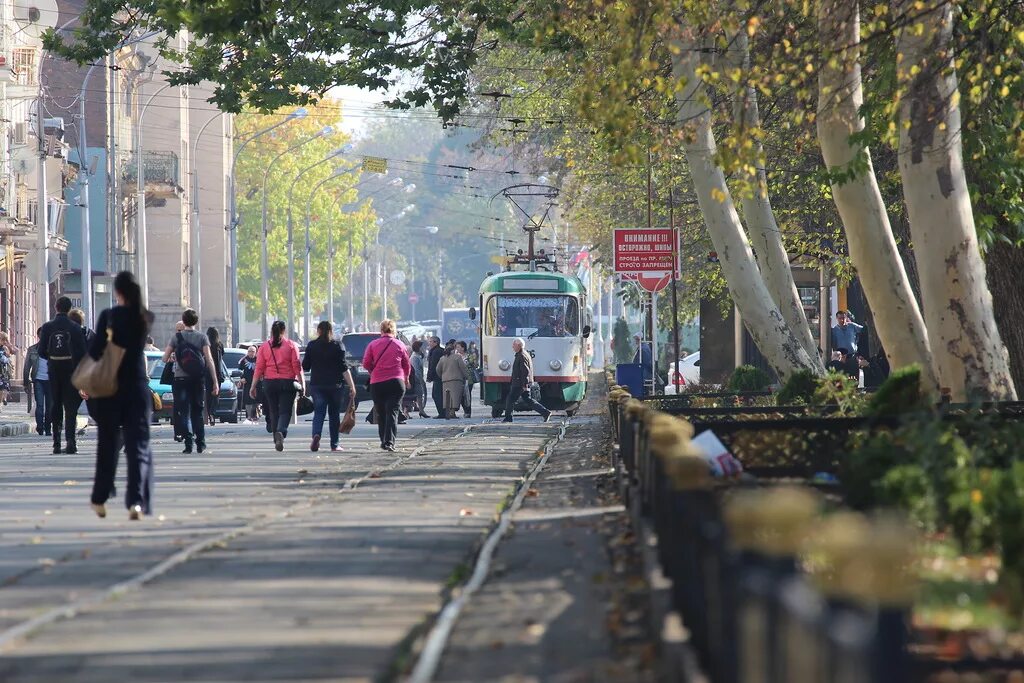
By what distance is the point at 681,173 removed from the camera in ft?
124

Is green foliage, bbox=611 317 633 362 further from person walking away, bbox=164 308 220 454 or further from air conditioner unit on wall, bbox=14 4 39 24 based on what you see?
person walking away, bbox=164 308 220 454

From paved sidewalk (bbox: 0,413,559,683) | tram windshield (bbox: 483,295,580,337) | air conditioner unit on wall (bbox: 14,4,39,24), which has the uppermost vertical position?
air conditioner unit on wall (bbox: 14,4,39,24)

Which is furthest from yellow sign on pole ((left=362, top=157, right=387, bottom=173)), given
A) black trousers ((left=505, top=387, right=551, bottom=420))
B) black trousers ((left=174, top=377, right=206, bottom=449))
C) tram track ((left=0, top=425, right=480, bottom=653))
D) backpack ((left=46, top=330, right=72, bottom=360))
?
tram track ((left=0, top=425, right=480, bottom=653))

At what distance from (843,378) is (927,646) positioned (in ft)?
38.3

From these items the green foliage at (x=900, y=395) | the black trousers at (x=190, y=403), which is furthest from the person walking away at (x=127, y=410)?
the black trousers at (x=190, y=403)

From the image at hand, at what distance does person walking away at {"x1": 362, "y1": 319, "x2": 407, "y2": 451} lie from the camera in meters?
Answer: 23.1

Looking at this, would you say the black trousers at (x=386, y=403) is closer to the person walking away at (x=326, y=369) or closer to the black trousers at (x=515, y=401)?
the person walking away at (x=326, y=369)

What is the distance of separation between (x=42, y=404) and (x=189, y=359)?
24.2 ft

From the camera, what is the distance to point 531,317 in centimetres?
4178

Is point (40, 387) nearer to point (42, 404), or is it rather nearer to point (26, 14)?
point (42, 404)

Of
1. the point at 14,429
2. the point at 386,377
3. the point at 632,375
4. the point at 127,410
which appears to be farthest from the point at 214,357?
the point at 127,410

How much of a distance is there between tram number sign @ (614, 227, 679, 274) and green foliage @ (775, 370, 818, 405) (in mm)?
9967

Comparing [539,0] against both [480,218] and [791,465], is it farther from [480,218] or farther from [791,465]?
[480,218]

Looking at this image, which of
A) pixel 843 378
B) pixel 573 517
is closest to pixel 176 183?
pixel 843 378
